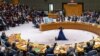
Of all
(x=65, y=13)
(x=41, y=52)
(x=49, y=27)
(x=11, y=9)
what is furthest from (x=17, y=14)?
(x=41, y=52)

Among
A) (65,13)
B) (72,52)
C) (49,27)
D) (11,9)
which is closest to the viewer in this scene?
(72,52)

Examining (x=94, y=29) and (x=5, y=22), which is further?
(x=5, y=22)

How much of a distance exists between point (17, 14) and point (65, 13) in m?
6.73

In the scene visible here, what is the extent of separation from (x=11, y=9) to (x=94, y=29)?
9.21m

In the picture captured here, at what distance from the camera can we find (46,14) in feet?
100

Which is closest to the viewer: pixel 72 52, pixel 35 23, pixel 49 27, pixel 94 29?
pixel 72 52

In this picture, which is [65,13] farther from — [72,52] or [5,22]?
[72,52]

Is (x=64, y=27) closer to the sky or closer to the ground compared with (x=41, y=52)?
closer to the ground

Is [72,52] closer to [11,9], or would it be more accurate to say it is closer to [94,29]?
[94,29]

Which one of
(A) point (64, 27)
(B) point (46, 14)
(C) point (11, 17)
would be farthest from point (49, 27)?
(B) point (46, 14)

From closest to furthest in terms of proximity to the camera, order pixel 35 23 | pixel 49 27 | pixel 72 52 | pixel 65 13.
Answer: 1. pixel 72 52
2. pixel 49 27
3. pixel 35 23
4. pixel 65 13

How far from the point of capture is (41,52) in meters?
14.1

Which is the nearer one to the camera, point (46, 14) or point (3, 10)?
point (3, 10)

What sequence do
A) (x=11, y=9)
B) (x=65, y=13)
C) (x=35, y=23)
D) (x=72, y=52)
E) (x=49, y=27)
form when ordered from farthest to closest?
(x=65, y=13)
(x=11, y=9)
(x=35, y=23)
(x=49, y=27)
(x=72, y=52)
